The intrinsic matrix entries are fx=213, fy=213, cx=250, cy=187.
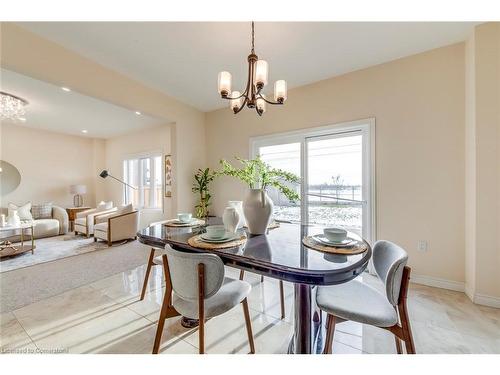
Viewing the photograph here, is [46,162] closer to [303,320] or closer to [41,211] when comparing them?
[41,211]

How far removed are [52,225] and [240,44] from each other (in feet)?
18.0

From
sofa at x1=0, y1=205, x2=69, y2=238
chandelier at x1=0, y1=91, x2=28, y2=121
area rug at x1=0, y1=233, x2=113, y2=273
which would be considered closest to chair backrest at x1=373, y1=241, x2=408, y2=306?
area rug at x1=0, y1=233, x2=113, y2=273

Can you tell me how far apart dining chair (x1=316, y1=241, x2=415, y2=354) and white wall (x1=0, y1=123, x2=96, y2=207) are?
23.2 ft

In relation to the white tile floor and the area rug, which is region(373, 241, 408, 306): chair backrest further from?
the area rug

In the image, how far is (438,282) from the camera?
2350 mm

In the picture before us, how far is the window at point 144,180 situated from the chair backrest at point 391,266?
16.4ft

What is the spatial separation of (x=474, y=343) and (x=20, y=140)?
8272 millimetres

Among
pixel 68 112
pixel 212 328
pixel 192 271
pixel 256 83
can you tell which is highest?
pixel 68 112

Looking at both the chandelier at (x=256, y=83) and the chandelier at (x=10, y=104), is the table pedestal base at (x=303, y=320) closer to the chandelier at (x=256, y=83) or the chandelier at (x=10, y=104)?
the chandelier at (x=256, y=83)

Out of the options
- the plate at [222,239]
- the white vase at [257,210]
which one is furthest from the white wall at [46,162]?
the white vase at [257,210]

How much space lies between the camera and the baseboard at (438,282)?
226 cm

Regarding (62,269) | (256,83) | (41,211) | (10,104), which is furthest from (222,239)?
(41,211)
